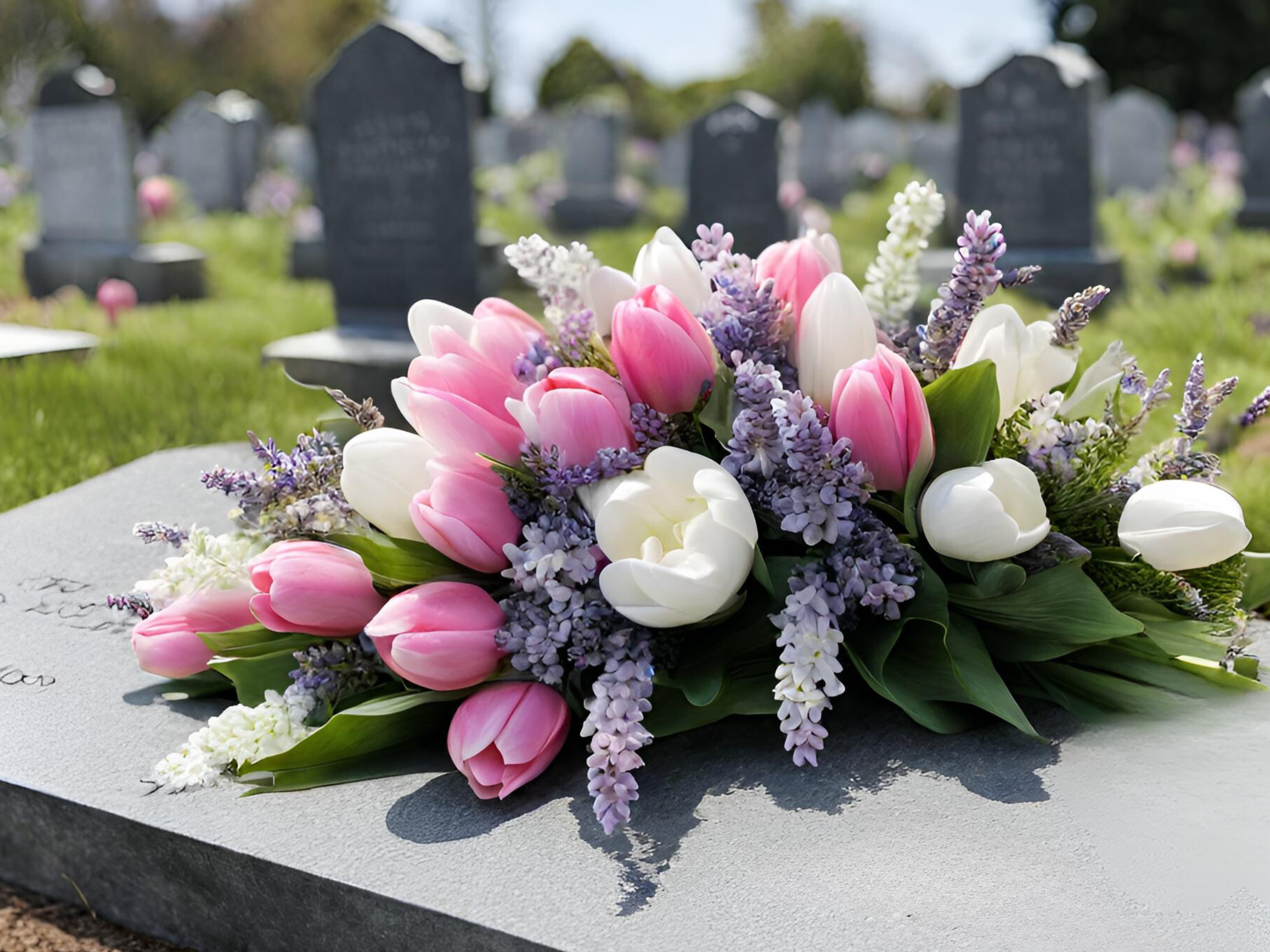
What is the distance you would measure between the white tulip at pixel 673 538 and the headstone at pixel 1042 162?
6.11 m

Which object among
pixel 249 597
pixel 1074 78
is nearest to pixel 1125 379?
pixel 249 597

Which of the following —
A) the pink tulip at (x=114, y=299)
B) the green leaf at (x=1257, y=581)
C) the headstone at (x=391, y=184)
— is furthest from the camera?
the pink tulip at (x=114, y=299)

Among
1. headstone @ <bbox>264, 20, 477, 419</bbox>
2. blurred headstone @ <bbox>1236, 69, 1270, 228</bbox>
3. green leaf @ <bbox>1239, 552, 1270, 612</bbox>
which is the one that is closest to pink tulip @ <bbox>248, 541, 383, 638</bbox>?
green leaf @ <bbox>1239, 552, 1270, 612</bbox>

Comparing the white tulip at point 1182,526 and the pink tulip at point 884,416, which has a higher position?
the pink tulip at point 884,416

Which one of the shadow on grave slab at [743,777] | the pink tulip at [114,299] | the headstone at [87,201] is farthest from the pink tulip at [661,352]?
the headstone at [87,201]

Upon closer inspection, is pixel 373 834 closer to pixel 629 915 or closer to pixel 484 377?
pixel 629 915

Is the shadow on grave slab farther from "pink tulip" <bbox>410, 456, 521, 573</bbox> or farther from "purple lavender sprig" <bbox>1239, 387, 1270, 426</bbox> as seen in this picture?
"purple lavender sprig" <bbox>1239, 387, 1270, 426</bbox>

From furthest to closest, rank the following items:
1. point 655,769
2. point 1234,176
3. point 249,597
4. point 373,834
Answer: point 1234,176 < point 249,597 < point 655,769 < point 373,834

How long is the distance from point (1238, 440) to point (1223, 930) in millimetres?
3475

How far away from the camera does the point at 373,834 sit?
4.29ft

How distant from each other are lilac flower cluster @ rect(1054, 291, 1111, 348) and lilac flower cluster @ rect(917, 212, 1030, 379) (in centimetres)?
8

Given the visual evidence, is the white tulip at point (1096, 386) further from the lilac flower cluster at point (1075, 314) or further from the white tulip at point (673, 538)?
the white tulip at point (673, 538)

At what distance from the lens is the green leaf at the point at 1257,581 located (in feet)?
5.76

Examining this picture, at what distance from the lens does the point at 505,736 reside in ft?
4.39
